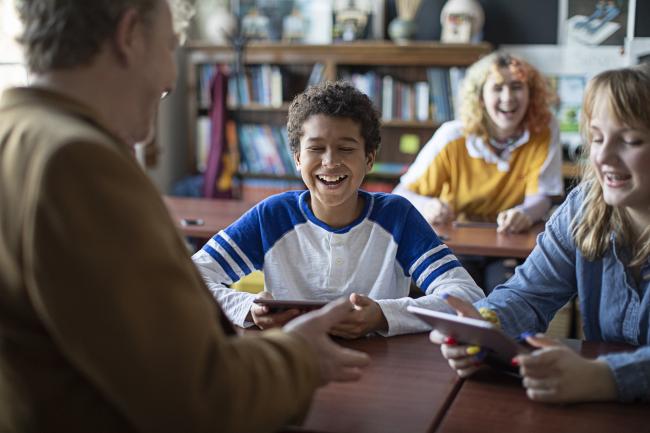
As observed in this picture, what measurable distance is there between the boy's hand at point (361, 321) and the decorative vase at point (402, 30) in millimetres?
3573

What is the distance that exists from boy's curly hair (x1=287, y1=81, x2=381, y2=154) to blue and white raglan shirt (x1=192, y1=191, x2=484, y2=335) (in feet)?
0.57

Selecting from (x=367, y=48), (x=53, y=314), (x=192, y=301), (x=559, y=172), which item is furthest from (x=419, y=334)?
(x=367, y=48)

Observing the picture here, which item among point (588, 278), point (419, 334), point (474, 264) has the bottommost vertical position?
point (474, 264)

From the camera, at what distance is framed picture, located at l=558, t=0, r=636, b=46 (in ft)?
15.2

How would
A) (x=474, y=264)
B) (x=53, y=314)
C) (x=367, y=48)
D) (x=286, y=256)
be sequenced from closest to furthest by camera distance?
(x=53, y=314) < (x=286, y=256) < (x=474, y=264) < (x=367, y=48)

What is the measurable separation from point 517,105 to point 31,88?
2.71m

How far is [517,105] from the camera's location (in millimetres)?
3363

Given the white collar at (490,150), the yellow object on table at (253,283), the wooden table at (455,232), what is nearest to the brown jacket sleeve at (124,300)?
the wooden table at (455,232)

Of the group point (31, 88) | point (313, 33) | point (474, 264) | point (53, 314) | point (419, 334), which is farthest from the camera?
point (313, 33)

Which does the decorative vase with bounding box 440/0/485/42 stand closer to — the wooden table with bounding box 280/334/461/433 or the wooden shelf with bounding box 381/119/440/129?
the wooden shelf with bounding box 381/119/440/129

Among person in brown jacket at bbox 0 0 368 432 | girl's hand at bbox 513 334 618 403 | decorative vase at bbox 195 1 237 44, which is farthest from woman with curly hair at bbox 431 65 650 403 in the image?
decorative vase at bbox 195 1 237 44

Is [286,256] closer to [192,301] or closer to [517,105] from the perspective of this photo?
[192,301]

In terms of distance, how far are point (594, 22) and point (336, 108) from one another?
338cm

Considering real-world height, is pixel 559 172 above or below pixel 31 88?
below
